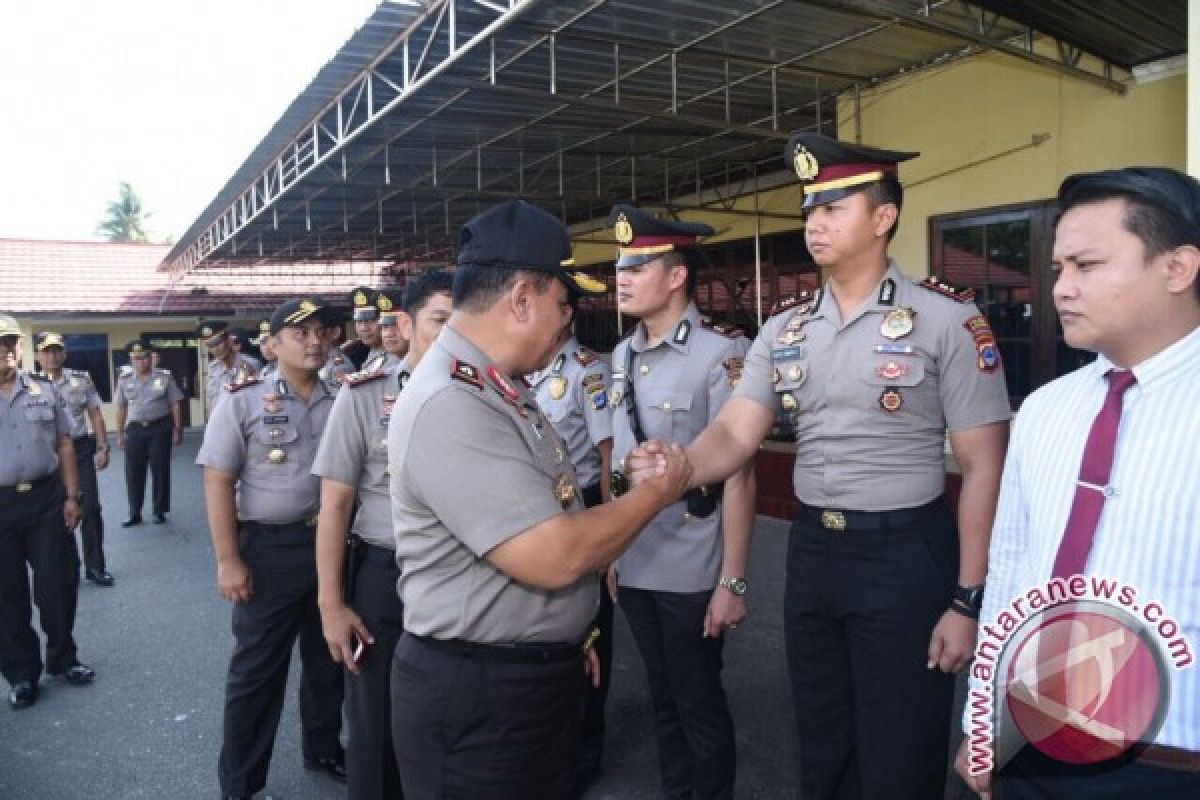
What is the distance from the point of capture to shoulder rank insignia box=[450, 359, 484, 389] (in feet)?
5.04

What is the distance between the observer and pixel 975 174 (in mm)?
6617

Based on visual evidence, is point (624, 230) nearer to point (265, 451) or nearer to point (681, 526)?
point (681, 526)

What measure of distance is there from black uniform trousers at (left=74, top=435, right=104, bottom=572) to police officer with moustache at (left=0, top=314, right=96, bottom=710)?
174cm

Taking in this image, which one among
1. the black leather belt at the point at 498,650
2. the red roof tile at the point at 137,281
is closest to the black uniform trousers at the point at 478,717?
the black leather belt at the point at 498,650

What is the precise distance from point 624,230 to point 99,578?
17.0ft

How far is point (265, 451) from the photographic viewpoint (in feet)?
10.1

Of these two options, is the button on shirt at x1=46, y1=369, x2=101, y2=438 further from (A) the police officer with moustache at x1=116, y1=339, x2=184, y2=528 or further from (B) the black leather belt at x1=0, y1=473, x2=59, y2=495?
(B) the black leather belt at x1=0, y1=473, x2=59, y2=495

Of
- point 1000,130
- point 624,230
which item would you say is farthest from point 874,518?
point 1000,130

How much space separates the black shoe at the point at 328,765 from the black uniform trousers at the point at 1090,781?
2.56 meters

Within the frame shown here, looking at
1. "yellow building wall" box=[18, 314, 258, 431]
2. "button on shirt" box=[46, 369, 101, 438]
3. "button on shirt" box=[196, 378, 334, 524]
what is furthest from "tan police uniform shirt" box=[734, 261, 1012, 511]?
"yellow building wall" box=[18, 314, 258, 431]

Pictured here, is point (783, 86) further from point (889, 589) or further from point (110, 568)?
point (110, 568)

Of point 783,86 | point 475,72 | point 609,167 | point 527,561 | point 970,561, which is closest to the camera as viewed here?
point 527,561

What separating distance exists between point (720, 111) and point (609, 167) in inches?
85.6

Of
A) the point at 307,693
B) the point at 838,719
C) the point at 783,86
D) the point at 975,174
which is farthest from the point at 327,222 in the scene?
the point at 838,719
